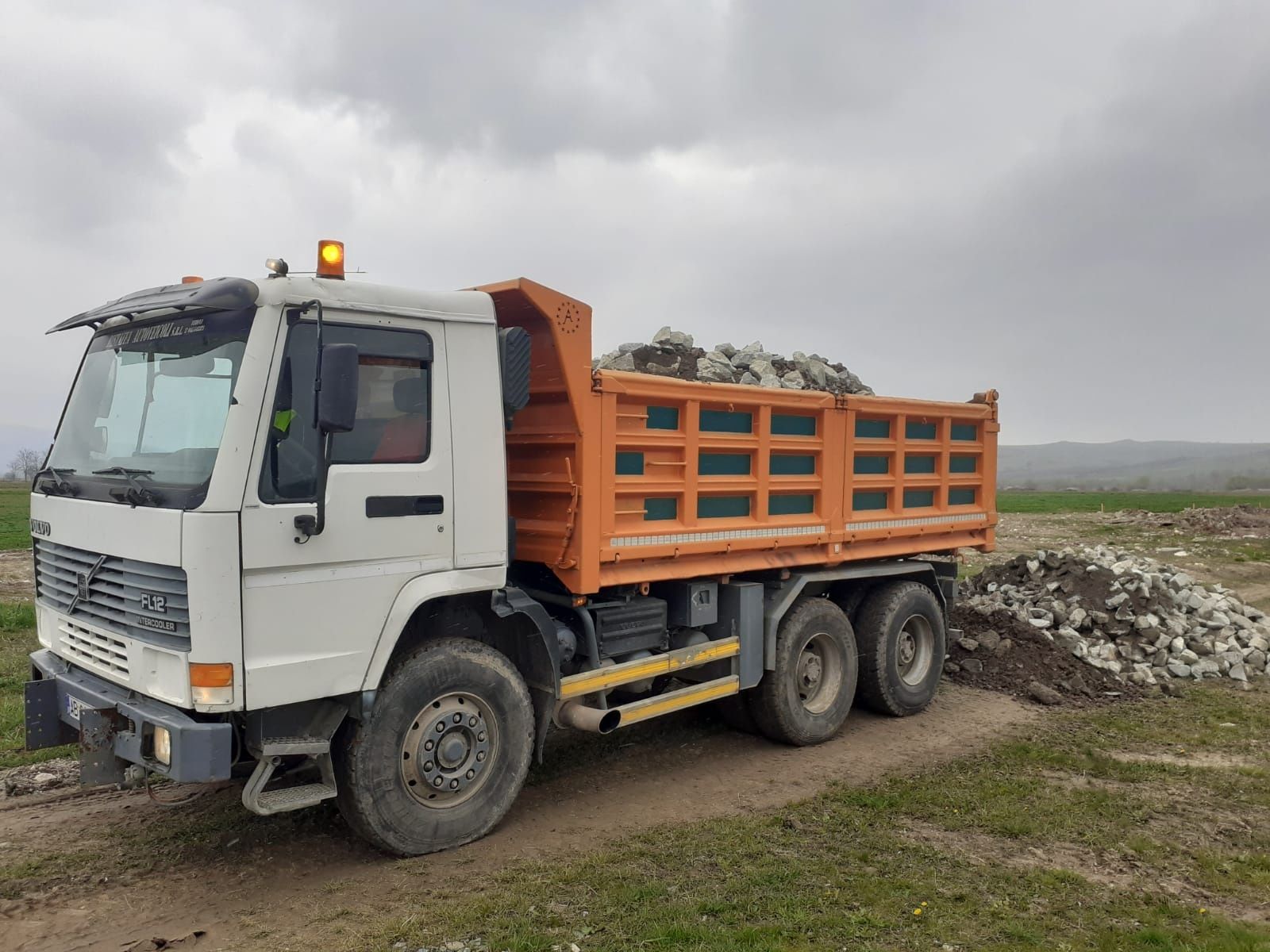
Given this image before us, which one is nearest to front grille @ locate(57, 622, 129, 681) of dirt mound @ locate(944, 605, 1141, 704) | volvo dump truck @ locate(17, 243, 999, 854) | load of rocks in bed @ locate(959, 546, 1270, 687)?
volvo dump truck @ locate(17, 243, 999, 854)

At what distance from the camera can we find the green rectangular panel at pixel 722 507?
6.14 m

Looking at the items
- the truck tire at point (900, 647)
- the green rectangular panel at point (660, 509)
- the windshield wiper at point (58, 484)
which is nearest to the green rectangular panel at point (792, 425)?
the green rectangular panel at point (660, 509)

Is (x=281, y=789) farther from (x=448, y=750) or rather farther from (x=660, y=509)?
(x=660, y=509)

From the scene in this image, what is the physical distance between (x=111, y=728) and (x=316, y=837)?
1.32 metres

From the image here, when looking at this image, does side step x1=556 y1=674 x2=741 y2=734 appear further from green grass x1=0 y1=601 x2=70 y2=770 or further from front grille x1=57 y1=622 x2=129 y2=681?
green grass x1=0 y1=601 x2=70 y2=770

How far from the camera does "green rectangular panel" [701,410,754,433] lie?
611 centimetres

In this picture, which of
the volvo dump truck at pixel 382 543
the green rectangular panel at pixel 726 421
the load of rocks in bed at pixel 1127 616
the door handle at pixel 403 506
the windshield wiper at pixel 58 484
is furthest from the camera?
the load of rocks in bed at pixel 1127 616

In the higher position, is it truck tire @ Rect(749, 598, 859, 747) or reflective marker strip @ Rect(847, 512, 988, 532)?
reflective marker strip @ Rect(847, 512, 988, 532)

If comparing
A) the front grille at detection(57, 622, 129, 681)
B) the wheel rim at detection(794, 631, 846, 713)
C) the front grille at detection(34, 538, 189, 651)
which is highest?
the front grille at detection(34, 538, 189, 651)

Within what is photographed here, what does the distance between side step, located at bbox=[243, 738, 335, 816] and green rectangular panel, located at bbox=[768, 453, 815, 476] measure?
11.7 ft

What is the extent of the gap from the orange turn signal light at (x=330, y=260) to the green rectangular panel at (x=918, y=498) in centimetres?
502

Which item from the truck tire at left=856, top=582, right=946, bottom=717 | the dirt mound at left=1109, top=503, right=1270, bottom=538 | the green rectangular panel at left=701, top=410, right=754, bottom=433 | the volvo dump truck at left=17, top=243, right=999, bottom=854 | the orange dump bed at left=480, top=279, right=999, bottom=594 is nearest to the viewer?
the volvo dump truck at left=17, top=243, right=999, bottom=854

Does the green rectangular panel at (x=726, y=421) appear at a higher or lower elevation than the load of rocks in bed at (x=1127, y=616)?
higher

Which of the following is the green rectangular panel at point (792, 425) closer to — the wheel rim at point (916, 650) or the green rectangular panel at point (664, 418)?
the green rectangular panel at point (664, 418)
